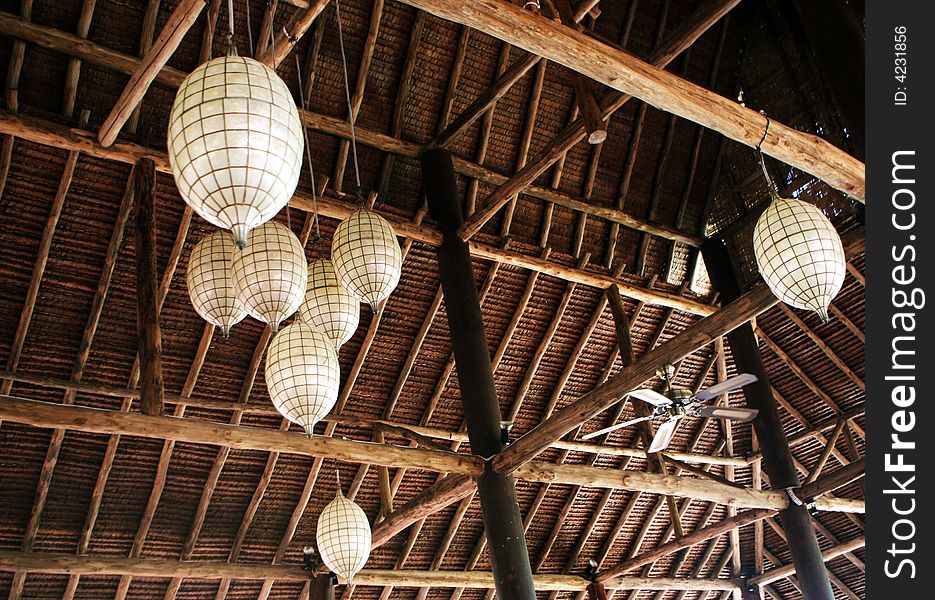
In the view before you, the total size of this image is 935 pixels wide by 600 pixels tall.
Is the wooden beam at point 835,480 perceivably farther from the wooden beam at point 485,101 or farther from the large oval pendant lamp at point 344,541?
the wooden beam at point 485,101

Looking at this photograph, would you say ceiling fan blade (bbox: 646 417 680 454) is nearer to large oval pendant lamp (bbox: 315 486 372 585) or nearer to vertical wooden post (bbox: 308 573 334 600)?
large oval pendant lamp (bbox: 315 486 372 585)

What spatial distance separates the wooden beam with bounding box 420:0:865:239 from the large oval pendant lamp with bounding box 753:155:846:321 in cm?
36

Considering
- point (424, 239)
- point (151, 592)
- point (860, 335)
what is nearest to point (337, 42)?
point (424, 239)

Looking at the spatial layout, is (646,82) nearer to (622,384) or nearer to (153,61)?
(622,384)

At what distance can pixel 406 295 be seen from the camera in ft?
23.9

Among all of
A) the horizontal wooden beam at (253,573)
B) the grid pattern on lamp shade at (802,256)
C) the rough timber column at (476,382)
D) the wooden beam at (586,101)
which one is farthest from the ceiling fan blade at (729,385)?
the horizontal wooden beam at (253,573)

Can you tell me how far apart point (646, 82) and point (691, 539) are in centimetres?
588

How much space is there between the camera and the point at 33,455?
662 cm

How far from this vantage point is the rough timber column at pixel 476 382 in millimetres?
5398

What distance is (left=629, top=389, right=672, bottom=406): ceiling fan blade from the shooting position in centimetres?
530

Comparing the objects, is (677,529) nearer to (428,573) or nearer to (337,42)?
(428,573)

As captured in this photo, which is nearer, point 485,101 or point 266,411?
point 485,101

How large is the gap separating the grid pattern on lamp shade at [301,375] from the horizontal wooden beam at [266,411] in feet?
9.31

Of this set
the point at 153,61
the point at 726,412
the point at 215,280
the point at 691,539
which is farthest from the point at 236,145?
the point at 691,539
